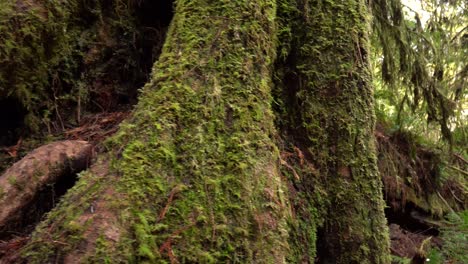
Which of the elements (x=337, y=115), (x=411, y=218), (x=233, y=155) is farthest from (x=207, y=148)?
(x=411, y=218)

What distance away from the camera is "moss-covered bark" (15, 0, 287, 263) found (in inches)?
79.2

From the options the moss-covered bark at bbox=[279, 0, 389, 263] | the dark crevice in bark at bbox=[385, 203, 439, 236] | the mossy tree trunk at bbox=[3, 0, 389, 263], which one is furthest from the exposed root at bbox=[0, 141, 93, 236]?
the dark crevice in bark at bbox=[385, 203, 439, 236]

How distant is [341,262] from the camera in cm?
291

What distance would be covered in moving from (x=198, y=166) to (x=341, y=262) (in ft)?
4.29

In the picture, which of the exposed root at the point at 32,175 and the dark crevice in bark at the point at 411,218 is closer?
the exposed root at the point at 32,175

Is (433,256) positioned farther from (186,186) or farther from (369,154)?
(186,186)

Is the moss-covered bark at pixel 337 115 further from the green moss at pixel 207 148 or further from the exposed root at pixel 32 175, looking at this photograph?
the exposed root at pixel 32 175

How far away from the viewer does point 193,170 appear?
2.29m

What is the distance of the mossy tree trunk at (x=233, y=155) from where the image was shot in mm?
2057

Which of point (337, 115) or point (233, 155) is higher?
point (337, 115)

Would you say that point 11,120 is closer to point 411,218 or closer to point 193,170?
point 193,170

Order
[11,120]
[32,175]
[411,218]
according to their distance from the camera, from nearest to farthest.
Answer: [32,175]
[11,120]
[411,218]

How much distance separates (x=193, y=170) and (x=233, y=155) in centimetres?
26

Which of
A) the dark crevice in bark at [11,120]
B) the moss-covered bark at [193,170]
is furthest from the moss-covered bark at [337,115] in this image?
the dark crevice in bark at [11,120]
